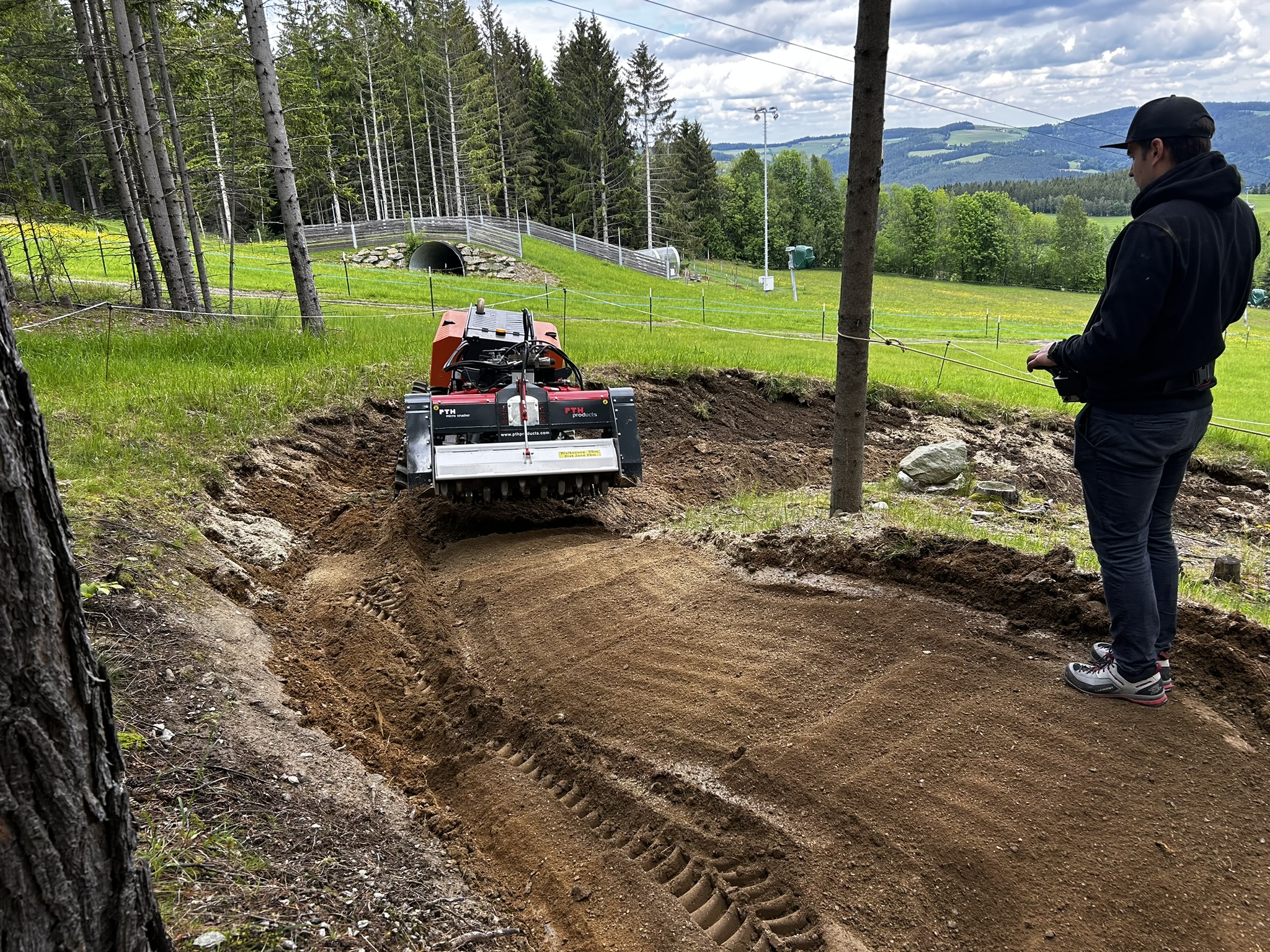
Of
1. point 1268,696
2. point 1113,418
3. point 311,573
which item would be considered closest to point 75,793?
point 1113,418

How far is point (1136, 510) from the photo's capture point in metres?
3.50

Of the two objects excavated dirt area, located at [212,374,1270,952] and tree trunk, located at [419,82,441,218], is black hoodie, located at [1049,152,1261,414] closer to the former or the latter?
excavated dirt area, located at [212,374,1270,952]

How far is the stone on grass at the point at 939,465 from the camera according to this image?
28.0ft

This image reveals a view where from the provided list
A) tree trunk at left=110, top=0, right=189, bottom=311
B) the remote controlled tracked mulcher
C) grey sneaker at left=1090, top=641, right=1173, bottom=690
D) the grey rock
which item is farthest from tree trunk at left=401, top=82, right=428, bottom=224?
grey sneaker at left=1090, top=641, right=1173, bottom=690

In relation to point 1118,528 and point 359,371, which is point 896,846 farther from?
point 359,371

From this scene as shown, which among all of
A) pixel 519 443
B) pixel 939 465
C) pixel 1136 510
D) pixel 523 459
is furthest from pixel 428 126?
pixel 1136 510

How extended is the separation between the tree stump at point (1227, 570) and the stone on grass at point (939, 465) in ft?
9.64

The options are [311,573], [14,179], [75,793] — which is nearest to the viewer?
[75,793]

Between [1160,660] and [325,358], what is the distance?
425 inches

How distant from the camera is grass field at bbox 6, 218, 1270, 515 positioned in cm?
750

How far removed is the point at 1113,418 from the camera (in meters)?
3.50

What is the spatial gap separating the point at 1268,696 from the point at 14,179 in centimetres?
1829

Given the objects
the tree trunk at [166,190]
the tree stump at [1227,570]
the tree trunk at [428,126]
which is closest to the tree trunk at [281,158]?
the tree trunk at [166,190]

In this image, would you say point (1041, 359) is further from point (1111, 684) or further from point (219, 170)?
point (219, 170)
